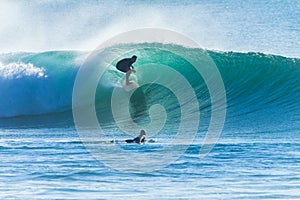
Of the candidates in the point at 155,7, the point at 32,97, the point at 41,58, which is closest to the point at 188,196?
the point at 32,97

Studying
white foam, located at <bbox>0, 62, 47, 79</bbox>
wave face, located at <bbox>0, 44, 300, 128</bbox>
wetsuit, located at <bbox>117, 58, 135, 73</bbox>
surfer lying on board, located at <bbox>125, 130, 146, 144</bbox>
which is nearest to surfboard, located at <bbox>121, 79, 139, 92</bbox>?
wave face, located at <bbox>0, 44, 300, 128</bbox>

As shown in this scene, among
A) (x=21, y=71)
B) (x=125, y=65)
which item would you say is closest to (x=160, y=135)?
(x=125, y=65)

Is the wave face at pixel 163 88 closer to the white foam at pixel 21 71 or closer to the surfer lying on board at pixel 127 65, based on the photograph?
the white foam at pixel 21 71

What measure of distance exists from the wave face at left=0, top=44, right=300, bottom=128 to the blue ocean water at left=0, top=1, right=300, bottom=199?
0.08 ft

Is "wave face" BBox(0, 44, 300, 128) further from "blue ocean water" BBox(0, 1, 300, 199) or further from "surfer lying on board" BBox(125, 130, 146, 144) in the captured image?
"surfer lying on board" BBox(125, 130, 146, 144)

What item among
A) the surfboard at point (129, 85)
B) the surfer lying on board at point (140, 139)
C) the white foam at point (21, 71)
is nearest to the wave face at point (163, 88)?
the white foam at point (21, 71)

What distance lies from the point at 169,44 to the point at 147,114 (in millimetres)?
5094

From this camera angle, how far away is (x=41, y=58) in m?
27.7

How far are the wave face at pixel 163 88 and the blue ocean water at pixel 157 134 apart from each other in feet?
0.08

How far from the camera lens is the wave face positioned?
22.7m

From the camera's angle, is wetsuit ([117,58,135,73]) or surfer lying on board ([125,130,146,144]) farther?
wetsuit ([117,58,135,73])

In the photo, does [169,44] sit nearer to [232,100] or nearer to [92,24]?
[232,100]

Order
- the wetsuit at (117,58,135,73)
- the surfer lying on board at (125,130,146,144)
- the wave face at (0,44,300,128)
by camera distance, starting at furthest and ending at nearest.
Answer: the wetsuit at (117,58,135,73) < the wave face at (0,44,300,128) < the surfer lying on board at (125,130,146,144)

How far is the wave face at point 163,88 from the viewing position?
22688 mm
